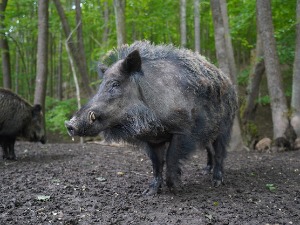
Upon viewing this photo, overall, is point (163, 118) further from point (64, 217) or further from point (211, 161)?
point (211, 161)

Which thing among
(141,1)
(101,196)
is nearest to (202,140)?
(101,196)

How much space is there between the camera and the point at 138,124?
13.4ft

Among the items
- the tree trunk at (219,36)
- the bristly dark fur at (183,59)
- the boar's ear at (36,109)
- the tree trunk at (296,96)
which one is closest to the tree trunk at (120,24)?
the tree trunk at (219,36)

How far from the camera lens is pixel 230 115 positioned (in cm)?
540

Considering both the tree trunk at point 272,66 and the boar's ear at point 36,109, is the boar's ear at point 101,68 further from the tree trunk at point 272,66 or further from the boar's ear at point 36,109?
the tree trunk at point 272,66

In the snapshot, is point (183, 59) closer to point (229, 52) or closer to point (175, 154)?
point (175, 154)

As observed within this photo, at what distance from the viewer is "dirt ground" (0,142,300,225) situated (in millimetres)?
3600

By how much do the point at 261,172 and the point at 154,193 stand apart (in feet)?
7.87

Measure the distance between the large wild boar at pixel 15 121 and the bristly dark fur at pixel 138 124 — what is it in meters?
4.11

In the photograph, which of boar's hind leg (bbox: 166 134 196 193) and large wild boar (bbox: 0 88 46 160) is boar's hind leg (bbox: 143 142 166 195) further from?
large wild boar (bbox: 0 88 46 160)

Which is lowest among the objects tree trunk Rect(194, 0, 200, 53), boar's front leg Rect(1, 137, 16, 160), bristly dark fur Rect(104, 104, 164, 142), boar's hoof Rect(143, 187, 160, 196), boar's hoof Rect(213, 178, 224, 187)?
boar's hoof Rect(213, 178, 224, 187)

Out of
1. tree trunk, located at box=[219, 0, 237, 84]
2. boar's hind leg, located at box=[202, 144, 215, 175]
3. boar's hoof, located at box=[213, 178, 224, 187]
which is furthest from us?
tree trunk, located at box=[219, 0, 237, 84]

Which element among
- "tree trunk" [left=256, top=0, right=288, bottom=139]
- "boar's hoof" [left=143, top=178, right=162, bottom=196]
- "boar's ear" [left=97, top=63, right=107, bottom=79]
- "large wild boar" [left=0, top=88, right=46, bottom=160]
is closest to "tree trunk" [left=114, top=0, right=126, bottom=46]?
"large wild boar" [left=0, top=88, right=46, bottom=160]

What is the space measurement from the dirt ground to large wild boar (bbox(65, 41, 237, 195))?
430 millimetres
